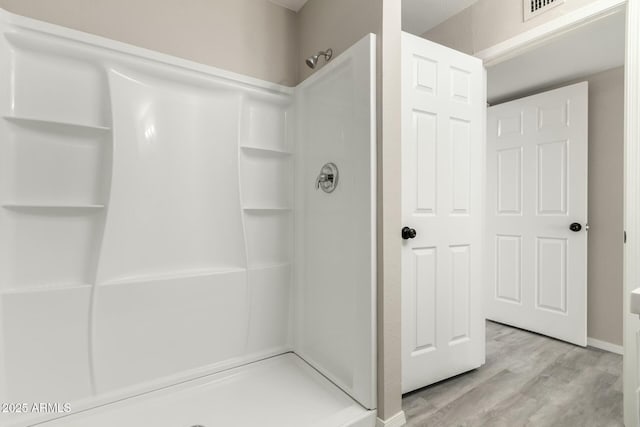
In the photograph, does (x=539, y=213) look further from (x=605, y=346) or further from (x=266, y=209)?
(x=266, y=209)

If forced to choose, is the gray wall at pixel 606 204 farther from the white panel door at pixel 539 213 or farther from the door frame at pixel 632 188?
the door frame at pixel 632 188

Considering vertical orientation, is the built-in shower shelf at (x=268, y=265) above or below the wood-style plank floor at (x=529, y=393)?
above

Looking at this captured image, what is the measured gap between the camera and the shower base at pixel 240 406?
4.63 ft

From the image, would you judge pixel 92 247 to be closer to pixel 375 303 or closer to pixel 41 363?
pixel 41 363

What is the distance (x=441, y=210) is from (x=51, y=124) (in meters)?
2.07

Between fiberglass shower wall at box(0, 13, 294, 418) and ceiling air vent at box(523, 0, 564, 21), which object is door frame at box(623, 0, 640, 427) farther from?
fiberglass shower wall at box(0, 13, 294, 418)

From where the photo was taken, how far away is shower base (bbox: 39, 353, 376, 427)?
55.6 inches

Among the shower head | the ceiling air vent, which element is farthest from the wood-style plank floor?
the ceiling air vent

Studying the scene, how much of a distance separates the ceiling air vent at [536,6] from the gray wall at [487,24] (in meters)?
0.02

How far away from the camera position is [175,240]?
1720 millimetres

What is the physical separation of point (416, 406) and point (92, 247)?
188cm

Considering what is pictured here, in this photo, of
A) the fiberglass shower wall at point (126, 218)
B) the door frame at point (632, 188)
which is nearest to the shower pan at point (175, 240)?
the fiberglass shower wall at point (126, 218)

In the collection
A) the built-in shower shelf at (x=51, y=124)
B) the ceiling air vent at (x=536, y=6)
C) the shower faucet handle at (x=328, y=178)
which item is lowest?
the shower faucet handle at (x=328, y=178)

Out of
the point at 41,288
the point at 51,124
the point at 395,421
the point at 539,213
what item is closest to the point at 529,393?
the point at 395,421
